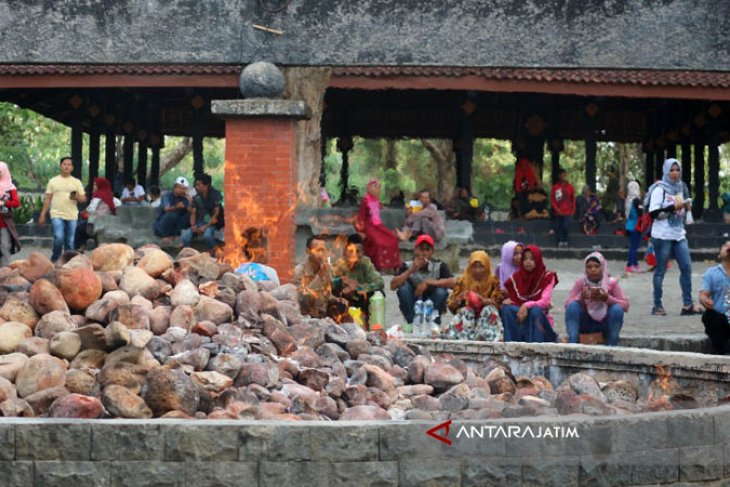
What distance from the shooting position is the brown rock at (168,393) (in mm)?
6375

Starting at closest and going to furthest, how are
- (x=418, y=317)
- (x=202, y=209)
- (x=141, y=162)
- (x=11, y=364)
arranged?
(x=11, y=364)
(x=418, y=317)
(x=202, y=209)
(x=141, y=162)

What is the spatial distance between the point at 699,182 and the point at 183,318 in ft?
64.5

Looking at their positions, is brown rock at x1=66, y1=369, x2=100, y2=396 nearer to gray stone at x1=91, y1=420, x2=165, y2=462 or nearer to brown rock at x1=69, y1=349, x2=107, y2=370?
brown rock at x1=69, y1=349, x2=107, y2=370

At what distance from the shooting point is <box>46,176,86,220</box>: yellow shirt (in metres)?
15.3

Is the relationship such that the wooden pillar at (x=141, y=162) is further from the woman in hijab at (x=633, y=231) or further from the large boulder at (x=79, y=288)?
the large boulder at (x=79, y=288)

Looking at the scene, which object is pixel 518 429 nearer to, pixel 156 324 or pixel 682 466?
pixel 682 466

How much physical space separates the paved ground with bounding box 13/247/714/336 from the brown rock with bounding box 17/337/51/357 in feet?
19.2

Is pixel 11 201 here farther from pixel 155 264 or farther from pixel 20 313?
pixel 20 313

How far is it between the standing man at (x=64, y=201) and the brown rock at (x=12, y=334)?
8.07m

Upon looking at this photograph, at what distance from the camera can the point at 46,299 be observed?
7.41m

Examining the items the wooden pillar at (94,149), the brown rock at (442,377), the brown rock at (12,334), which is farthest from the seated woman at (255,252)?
the wooden pillar at (94,149)

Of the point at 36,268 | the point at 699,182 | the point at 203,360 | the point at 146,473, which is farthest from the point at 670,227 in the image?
the point at 699,182

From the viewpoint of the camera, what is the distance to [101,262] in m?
8.21

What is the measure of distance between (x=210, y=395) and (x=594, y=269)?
14.7 ft
